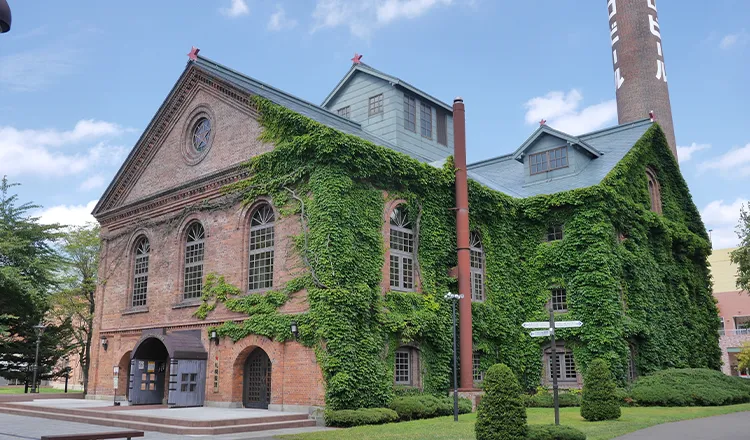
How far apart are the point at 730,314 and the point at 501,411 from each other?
56286 millimetres

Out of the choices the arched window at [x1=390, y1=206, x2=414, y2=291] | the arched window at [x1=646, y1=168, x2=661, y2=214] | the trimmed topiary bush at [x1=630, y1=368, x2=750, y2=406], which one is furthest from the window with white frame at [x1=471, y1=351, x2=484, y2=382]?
the arched window at [x1=646, y1=168, x2=661, y2=214]

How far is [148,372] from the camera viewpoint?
24.4m

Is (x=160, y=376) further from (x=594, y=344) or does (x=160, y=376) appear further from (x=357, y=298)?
(x=594, y=344)

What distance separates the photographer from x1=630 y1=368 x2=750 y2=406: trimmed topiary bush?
2222 centimetres

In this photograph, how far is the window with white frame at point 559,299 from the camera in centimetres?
2702

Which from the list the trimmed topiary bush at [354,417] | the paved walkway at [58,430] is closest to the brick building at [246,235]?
the trimmed topiary bush at [354,417]

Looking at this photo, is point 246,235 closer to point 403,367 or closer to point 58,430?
point 403,367

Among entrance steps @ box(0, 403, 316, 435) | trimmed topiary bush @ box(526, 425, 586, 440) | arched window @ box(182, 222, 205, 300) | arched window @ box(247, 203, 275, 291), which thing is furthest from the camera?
arched window @ box(182, 222, 205, 300)

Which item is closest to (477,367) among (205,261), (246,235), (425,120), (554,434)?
(246,235)

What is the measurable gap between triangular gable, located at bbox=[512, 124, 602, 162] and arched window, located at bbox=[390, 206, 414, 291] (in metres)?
10.2

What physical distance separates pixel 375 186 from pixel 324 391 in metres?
6.98

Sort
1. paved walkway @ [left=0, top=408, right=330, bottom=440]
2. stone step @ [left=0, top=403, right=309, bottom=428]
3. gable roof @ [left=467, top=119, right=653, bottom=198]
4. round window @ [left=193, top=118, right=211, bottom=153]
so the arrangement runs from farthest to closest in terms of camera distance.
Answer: gable roof @ [left=467, top=119, right=653, bottom=198], round window @ [left=193, top=118, right=211, bottom=153], stone step @ [left=0, top=403, right=309, bottom=428], paved walkway @ [left=0, top=408, right=330, bottom=440]

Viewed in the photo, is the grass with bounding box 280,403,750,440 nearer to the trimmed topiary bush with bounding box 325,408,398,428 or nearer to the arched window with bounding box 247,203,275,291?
the trimmed topiary bush with bounding box 325,408,398,428

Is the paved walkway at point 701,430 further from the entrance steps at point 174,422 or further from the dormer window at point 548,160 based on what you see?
the dormer window at point 548,160
